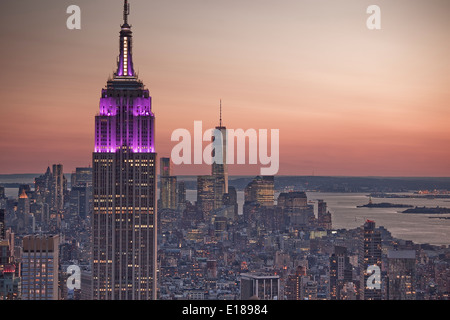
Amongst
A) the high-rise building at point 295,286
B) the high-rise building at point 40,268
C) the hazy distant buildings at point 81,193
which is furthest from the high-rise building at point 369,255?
the hazy distant buildings at point 81,193

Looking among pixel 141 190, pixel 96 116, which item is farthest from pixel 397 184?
pixel 96 116

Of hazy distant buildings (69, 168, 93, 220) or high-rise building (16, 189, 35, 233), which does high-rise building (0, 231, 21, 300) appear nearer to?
high-rise building (16, 189, 35, 233)

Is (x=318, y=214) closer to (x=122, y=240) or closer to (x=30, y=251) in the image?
(x=122, y=240)


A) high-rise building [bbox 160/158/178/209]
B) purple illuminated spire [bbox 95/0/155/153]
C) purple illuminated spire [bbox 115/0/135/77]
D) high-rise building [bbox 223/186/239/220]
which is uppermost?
purple illuminated spire [bbox 115/0/135/77]

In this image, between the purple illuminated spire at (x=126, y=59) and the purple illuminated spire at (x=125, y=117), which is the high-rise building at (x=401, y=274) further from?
the purple illuminated spire at (x=126, y=59)

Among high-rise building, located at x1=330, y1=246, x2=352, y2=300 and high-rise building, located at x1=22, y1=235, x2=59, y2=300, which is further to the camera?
high-rise building, located at x1=330, y1=246, x2=352, y2=300

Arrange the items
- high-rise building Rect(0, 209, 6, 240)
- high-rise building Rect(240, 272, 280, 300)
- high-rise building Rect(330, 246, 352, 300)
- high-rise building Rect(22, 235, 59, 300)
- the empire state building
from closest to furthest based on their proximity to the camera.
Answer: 1. high-rise building Rect(22, 235, 59, 300)
2. high-rise building Rect(240, 272, 280, 300)
3. the empire state building
4. high-rise building Rect(330, 246, 352, 300)
5. high-rise building Rect(0, 209, 6, 240)

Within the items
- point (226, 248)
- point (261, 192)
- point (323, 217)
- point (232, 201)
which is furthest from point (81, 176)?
point (323, 217)

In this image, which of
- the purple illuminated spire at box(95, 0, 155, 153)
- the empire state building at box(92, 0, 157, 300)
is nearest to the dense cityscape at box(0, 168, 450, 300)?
the empire state building at box(92, 0, 157, 300)
